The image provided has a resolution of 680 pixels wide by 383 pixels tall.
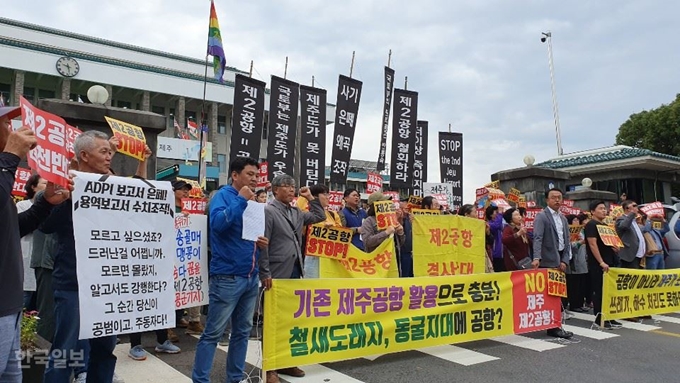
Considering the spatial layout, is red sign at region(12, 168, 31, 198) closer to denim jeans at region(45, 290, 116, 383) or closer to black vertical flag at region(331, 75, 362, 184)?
denim jeans at region(45, 290, 116, 383)

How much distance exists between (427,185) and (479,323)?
314 inches

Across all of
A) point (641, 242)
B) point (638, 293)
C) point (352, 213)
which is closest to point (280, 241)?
point (352, 213)

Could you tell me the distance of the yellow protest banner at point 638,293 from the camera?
7.03 m

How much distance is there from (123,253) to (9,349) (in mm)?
1197

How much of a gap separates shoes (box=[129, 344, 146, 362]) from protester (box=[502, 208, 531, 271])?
5406 mm

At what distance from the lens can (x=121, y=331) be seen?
3.26m

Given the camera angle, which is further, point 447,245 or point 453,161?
point 453,161

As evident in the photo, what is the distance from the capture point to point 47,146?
8.99 feet

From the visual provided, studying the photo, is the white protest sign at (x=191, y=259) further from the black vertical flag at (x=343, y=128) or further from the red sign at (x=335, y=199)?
the black vertical flag at (x=343, y=128)

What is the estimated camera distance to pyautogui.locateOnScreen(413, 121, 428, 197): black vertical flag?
14680mm

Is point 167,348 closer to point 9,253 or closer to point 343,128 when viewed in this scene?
A: point 9,253

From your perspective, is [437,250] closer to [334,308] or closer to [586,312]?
[334,308]

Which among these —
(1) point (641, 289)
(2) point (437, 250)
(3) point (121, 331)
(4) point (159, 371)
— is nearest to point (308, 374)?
(4) point (159, 371)

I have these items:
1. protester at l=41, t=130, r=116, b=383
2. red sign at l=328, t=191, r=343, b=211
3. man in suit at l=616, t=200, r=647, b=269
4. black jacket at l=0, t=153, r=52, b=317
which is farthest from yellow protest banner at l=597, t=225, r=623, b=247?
black jacket at l=0, t=153, r=52, b=317
